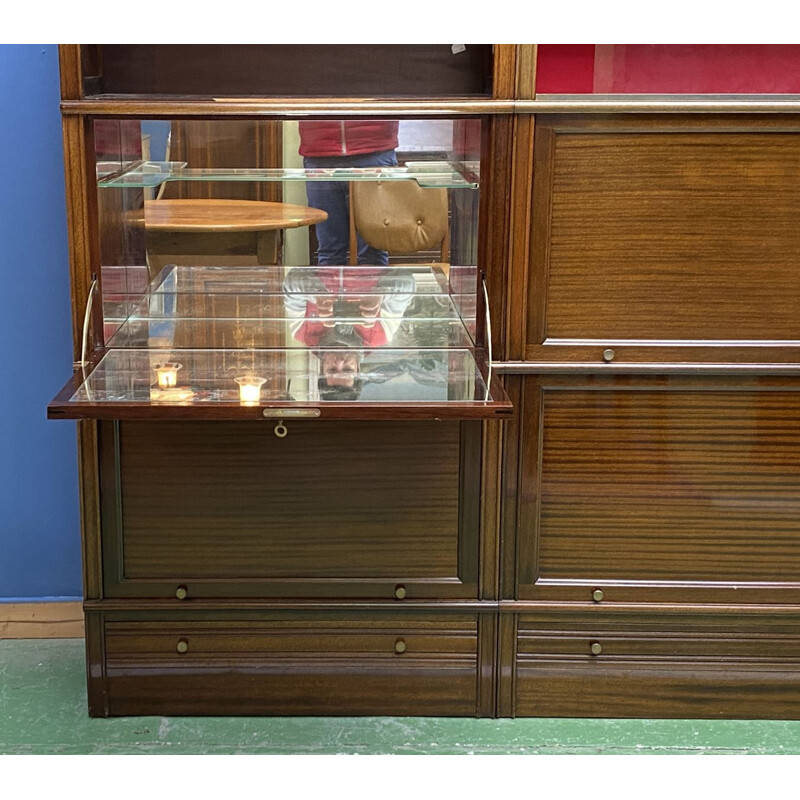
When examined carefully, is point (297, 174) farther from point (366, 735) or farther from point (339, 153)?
point (366, 735)

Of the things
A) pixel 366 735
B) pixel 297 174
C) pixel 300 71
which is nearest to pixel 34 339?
pixel 297 174

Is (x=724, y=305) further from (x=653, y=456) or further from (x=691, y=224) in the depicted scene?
(x=653, y=456)

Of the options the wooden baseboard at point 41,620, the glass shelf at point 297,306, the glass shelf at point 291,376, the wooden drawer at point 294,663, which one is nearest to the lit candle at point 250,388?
the glass shelf at point 291,376

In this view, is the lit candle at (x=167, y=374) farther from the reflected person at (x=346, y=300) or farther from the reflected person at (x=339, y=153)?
the reflected person at (x=339, y=153)

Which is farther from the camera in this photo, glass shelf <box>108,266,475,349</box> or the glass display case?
glass shelf <box>108,266,475,349</box>

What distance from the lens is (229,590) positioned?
2742 millimetres

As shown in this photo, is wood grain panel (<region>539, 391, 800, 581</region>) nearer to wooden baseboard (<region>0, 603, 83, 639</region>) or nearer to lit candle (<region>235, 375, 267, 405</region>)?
lit candle (<region>235, 375, 267, 405</region>)

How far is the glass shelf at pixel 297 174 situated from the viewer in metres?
2.60

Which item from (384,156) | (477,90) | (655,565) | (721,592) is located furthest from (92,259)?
(721,592)

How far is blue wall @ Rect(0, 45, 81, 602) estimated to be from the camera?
2887 millimetres

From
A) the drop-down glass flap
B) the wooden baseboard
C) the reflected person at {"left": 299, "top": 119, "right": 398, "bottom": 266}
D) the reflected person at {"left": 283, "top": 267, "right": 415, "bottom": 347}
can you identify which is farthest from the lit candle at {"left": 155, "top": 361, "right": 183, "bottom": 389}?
the wooden baseboard

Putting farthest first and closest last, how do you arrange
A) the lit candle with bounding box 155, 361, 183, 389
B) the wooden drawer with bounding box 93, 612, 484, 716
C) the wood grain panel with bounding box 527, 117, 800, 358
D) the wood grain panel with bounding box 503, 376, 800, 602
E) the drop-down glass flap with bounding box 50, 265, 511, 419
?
the wooden drawer with bounding box 93, 612, 484, 716 → the wood grain panel with bounding box 503, 376, 800, 602 → the wood grain panel with bounding box 527, 117, 800, 358 → the lit candle with bounding box 155, 361, 183, 389 → the drop-down glass flap with bounding box 50, 265, 511, 419

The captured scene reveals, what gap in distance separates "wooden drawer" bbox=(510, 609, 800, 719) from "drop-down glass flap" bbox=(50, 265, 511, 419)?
72 cm

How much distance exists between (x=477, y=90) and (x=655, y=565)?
3.94 ft
